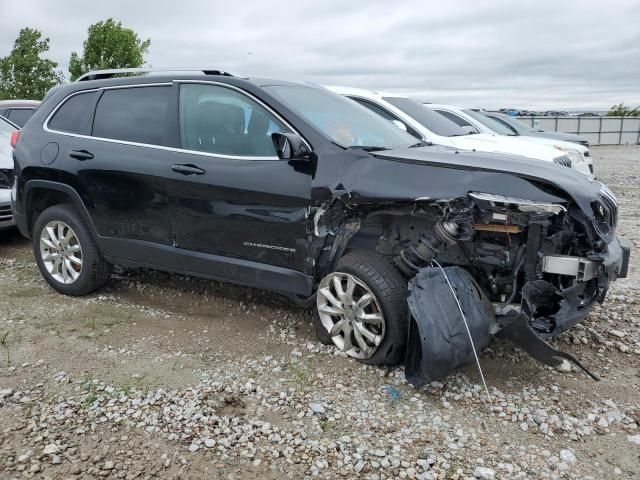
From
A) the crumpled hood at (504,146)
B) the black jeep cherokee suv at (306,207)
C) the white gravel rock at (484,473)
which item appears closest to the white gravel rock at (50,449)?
the black jeep cherokee suv at (306,207)

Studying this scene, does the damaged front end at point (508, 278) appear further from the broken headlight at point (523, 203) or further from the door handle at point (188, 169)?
the door handle at point (188, 169)

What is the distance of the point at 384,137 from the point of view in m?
4.37

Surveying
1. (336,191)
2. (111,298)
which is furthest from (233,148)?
(111,298)

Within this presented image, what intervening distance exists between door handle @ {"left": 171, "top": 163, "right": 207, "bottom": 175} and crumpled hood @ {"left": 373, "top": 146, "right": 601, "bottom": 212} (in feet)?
4.20

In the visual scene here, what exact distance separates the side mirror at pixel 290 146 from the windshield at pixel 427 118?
15.0 feet

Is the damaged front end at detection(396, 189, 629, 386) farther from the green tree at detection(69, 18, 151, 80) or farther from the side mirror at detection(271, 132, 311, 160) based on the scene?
the green tree at detection(69, 18, 151, 80)

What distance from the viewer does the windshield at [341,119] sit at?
4.00m

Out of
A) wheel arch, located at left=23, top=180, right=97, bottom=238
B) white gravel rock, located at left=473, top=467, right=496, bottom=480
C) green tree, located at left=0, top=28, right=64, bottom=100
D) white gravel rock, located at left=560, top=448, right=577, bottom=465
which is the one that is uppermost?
green tree, located at left=0, top=28, right=64, bottom=100

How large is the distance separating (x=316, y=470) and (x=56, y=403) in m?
1.61

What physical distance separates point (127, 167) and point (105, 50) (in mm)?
20693

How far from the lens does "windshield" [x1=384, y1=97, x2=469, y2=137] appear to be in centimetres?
804

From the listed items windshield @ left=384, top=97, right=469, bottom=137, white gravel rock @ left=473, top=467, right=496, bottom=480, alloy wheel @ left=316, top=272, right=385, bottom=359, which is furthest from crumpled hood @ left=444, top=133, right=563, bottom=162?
white gravel rock @ left=473, top=467, right=496, bottom=480

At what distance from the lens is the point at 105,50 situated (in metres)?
22.7

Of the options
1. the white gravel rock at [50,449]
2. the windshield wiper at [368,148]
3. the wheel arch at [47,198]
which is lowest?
the white gravel rock at [50,449]
